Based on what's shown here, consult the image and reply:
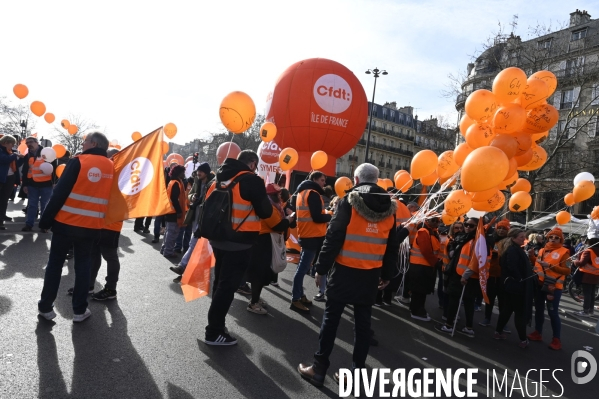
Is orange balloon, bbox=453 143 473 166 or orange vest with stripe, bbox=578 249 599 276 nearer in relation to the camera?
orange balloon, bbox=453 143 473 166

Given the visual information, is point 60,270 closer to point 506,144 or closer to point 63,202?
point 63,202

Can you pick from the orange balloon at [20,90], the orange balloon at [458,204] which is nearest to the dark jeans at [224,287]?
the orange balloon at [458,204]

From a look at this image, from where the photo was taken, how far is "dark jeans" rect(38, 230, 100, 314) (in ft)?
12.9

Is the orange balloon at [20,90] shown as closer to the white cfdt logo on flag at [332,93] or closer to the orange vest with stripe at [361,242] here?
the white cfdt logo on flag at [332,93]

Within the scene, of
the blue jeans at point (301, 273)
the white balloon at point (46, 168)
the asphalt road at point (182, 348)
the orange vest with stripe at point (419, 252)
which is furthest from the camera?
the white balloon at point (46, 168)

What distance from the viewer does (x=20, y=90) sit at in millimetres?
12078

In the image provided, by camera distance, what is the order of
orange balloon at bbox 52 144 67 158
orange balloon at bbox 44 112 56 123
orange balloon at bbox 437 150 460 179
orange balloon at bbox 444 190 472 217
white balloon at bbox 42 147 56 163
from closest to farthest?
1. orange balloon at bbox 444 190 472 217
2. orange balloon at bbox 437 150 460 179
3. white balloon at bbox 42 147 56 163
4. orange balloon at bbox 52 144 67 158
5. orange balloon at bbox 44 112 56 123

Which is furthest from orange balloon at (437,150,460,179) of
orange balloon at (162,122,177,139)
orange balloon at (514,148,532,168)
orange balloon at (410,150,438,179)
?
orange balloon at (162,122,177,139)

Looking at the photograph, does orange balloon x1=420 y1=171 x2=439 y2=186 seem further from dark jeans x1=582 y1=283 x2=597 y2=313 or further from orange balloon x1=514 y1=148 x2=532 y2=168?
dark jeans x1=582 y1=283 x2=597 y2=313

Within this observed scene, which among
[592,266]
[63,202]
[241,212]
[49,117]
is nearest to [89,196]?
[63,202]

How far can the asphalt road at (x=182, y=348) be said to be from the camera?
3.07 m

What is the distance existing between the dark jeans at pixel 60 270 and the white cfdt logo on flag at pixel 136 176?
0.68m

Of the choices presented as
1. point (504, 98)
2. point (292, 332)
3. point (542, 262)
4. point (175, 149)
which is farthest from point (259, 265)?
point (175, 149)

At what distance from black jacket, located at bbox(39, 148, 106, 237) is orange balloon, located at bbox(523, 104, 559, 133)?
502cm
